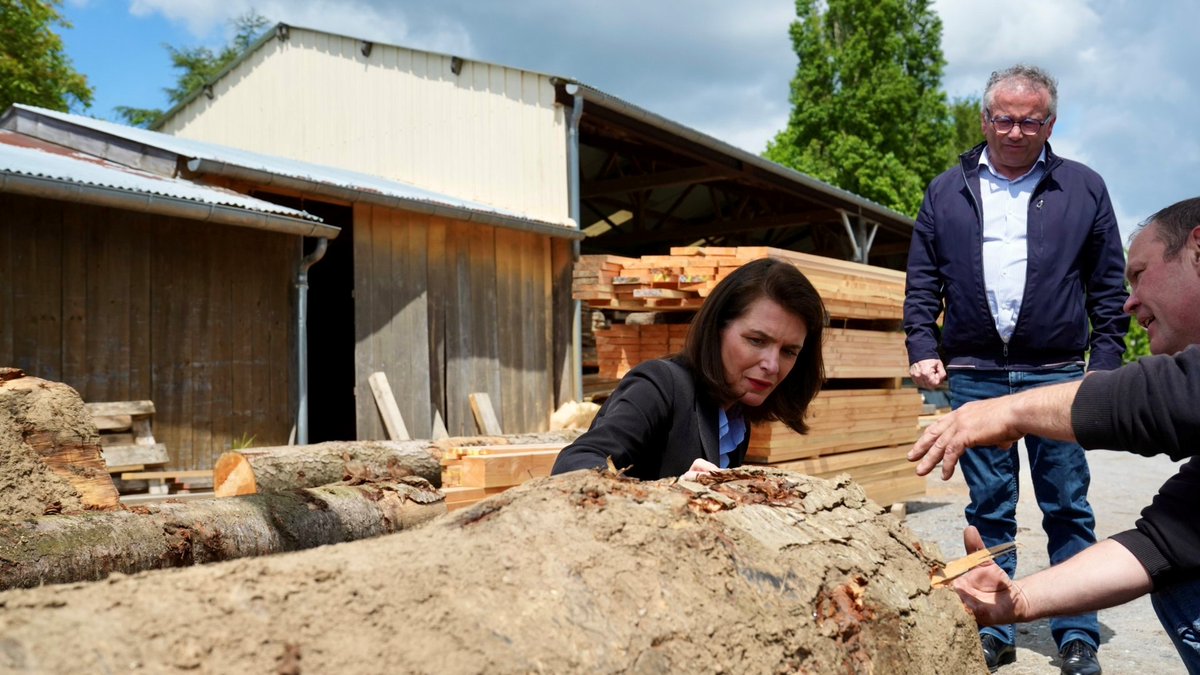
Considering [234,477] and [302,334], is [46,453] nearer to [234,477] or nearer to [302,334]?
[234,477]

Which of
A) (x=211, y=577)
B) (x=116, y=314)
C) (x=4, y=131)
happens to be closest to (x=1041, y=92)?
(x=211, y=577)

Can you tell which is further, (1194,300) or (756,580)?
(1194,300)

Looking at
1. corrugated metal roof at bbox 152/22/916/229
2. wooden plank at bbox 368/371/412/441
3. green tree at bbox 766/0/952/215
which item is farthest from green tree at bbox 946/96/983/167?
wooden plank at bbox 368/371/412/441

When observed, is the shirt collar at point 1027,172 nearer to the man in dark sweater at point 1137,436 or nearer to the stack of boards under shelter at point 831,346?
the man in dark sweater at point 1137,436

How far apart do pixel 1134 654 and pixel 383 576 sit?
13.5 feet

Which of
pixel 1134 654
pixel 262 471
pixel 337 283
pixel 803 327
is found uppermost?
pixel 337 283

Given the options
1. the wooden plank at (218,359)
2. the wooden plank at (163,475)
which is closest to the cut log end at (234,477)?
the wooden plank at (163,475)

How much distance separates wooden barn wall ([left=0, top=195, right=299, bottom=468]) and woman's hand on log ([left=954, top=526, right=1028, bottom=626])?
6.75 m

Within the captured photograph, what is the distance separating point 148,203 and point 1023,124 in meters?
→ 5.83

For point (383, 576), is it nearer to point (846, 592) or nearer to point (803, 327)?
point (846, 592)

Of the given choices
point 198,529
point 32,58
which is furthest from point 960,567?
point 32,58

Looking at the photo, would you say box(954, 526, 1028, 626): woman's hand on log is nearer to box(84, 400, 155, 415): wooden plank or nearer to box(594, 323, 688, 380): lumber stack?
box(594, 323, 688, 380): lumber stack

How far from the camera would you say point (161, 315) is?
7707mm

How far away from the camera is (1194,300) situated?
231 centimetres
